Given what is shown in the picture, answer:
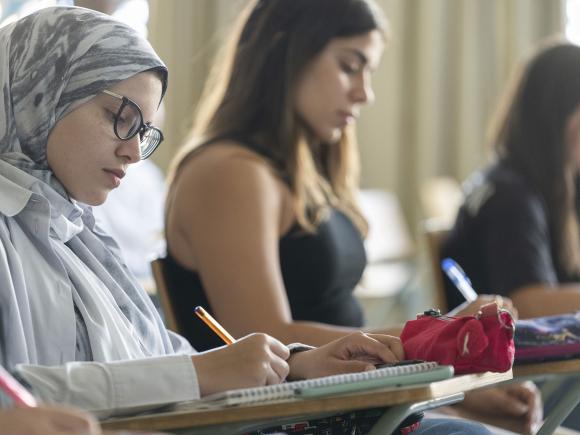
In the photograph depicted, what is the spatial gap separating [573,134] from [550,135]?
67 mm

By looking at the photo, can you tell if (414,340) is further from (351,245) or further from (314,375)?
(351,245)

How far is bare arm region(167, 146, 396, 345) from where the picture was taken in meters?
1.93

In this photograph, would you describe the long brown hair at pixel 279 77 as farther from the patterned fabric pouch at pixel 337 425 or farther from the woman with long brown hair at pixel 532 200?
the patterned fabric pouch at pixel 337 425

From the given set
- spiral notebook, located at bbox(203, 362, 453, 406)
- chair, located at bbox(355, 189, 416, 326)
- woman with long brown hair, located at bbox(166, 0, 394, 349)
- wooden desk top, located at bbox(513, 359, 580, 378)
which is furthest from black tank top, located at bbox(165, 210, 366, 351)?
chair, located at bbox(355, 189, 416, 326)

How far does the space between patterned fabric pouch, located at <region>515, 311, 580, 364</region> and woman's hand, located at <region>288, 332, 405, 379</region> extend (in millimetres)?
307

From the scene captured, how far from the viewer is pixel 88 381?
113 centimetres

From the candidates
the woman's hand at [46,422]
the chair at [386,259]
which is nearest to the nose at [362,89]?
the woman's hand at [46,422]

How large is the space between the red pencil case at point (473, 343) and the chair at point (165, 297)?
0.71 m

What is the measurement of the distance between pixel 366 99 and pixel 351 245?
1.00 ft

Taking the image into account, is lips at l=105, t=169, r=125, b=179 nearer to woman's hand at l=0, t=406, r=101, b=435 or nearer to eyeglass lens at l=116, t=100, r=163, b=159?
eyeglass lens at l=116, t=100, r=163, b=159

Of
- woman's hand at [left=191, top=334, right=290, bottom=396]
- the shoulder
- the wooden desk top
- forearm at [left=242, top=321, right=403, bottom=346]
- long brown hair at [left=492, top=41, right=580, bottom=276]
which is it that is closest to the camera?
woman's hand at [left=191, top=334, right=290, bottom=396]

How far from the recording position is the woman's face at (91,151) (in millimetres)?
1400

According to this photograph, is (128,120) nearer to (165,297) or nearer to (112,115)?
(112,115)

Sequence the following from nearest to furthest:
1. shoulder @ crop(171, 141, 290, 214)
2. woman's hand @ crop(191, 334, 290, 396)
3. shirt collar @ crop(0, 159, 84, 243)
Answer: woman's hand @ crop(191, 334, 290, 396), shirt collar @ crop(0, 159, 84, 243), shoulder @ crop(171, 141, 290, 214)
